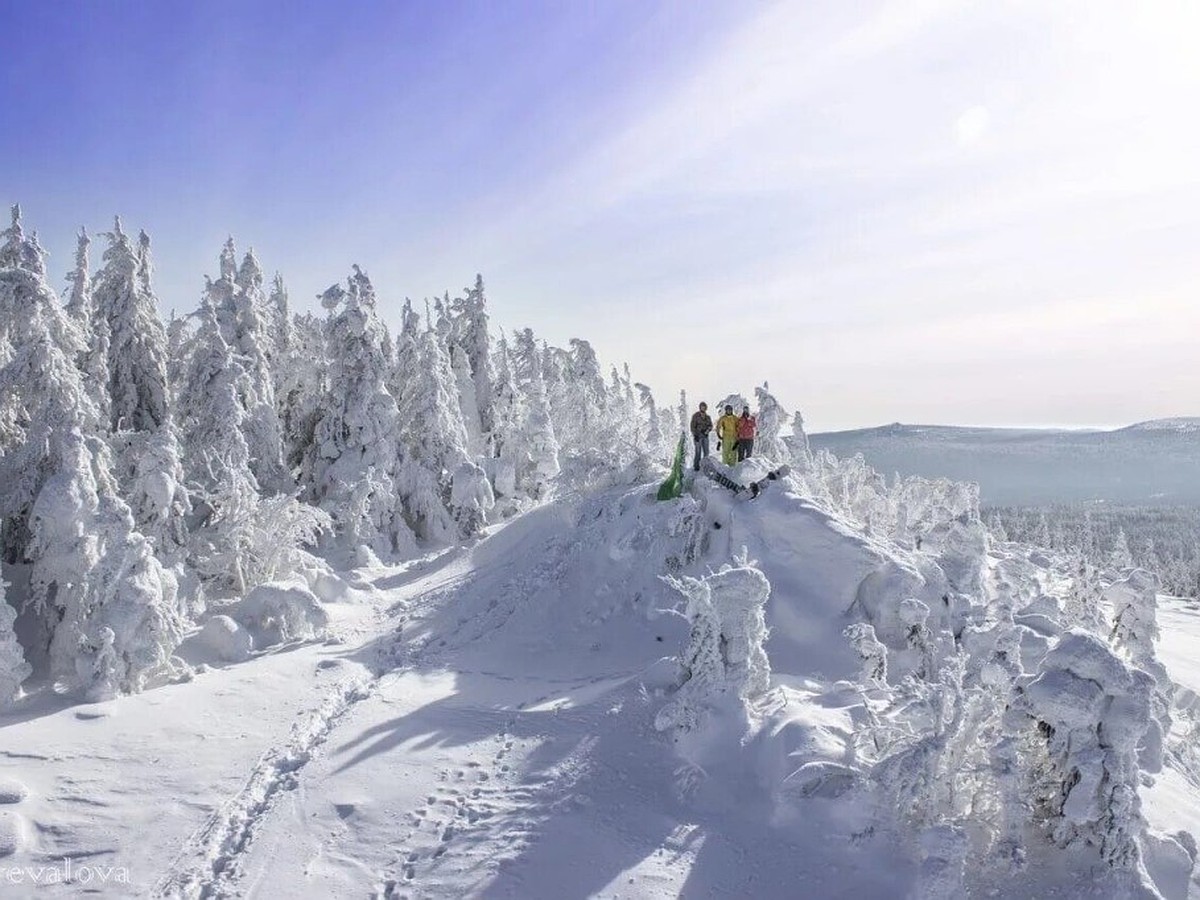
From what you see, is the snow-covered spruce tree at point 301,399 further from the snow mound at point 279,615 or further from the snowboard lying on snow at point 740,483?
the snowboard lying on snow at point 740,483

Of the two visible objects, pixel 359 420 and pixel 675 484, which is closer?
pixel 675 484

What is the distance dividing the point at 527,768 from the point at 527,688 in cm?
327

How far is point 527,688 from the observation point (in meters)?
12.5

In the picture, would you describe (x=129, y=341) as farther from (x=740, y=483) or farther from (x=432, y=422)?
(x=740, y=483)

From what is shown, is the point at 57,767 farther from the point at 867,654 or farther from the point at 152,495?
the point at 867,654

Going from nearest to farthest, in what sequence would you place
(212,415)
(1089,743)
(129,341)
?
1. (1089,743)
2. (212,415)
3. (129,341)

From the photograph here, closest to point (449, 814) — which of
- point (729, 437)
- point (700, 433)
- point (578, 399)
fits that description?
point (729, 437)

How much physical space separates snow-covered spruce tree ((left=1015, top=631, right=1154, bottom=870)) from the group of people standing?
37.3 feet

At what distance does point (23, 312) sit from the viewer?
1452 centimetres

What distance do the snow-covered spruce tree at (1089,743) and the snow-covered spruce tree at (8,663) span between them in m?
14.0

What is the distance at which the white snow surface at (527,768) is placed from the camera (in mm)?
7121

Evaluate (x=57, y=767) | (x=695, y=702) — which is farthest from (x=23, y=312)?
(x=695, y=702)

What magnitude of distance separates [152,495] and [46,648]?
13.0 ft

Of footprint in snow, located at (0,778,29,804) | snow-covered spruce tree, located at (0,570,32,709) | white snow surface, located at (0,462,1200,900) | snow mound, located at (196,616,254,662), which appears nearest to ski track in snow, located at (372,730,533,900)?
white snow surface, located at (0,462,1200,900)
